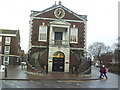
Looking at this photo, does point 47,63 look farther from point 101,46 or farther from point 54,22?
point 101,46

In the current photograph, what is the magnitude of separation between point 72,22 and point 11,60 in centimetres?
2377

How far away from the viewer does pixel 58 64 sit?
30.2m

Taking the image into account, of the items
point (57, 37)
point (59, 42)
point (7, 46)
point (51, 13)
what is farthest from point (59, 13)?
point (7, 46)

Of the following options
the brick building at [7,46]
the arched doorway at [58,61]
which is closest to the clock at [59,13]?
the arched doorway at [58,61]

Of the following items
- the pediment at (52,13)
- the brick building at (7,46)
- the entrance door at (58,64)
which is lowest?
the entrance door at (58,64)

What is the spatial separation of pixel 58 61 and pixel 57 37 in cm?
415

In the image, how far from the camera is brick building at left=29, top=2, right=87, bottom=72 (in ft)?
98.6

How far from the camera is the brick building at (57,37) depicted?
98.6 ft

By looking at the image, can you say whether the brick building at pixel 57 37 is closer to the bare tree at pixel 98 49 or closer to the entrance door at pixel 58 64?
the entrance door at pixel 58 64

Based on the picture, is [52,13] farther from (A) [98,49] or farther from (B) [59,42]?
(A) [98,49]

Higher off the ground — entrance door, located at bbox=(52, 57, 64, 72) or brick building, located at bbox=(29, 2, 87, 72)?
brick building, located at bbox=(29, 2, 87, 72)

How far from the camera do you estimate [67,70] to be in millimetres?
30094

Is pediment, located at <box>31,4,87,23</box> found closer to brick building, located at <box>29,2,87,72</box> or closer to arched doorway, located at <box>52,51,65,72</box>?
brick building, located at <box>29,2,87,72</box>

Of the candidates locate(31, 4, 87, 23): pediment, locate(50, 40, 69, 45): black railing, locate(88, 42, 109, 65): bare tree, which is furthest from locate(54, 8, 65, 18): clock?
locate(88, 42, 109, 65): bare tree
